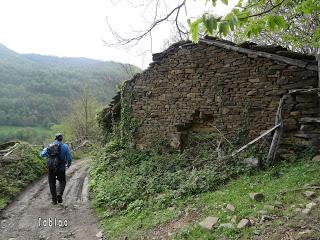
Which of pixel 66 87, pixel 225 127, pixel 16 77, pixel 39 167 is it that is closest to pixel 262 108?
pixel 225 127

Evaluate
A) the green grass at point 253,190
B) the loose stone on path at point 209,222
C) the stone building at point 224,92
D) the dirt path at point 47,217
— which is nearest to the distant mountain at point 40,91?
the stone building at point 224,92

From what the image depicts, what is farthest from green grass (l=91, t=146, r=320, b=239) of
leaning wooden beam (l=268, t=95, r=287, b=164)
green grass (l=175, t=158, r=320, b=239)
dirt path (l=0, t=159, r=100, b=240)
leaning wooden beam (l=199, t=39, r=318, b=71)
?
leaning wooden beam (l=199, t=39, r=318, b=71)

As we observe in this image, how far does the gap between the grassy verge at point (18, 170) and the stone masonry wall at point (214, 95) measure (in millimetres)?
3854

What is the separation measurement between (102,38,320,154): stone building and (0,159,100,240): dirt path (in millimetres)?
3261

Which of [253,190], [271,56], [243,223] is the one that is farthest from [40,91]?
[243,223]

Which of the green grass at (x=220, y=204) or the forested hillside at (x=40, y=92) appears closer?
the green grass at (x=220, y=204)

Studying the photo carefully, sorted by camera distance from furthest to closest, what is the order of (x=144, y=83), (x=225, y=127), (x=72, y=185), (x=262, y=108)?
(x=144, y=83) → (x=72, y=185) → (x=225, y=127) → (x=262, y=108)

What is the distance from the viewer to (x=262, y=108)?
7.77 metres

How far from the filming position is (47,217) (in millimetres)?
6719

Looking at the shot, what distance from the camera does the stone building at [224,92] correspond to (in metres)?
7.28

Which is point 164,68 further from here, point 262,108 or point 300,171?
point 300,171

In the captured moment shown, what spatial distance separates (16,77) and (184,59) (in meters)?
56.8

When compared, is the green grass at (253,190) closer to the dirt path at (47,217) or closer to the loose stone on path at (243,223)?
the loose stone on path at (243,223)

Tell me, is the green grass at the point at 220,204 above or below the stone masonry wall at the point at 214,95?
below
